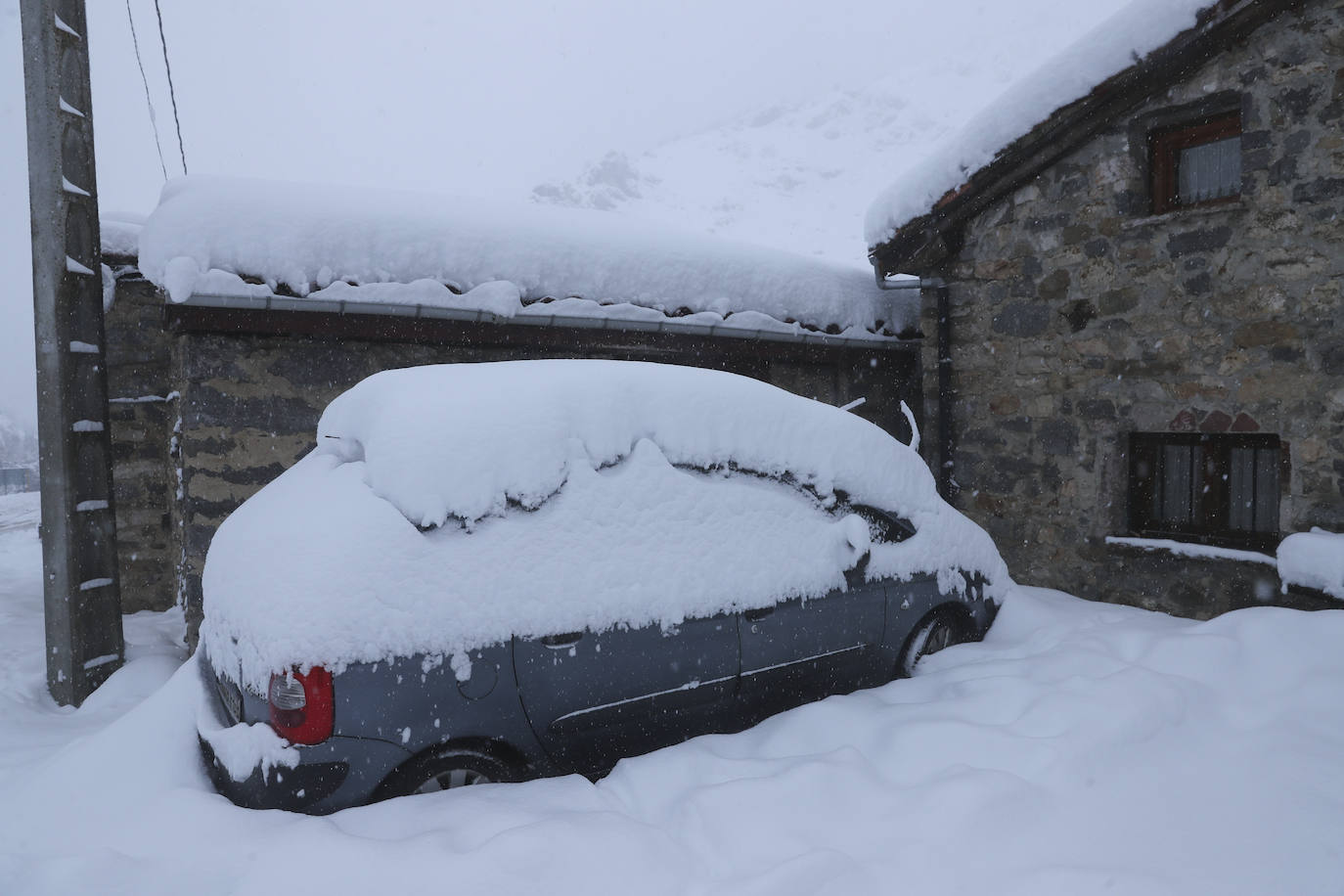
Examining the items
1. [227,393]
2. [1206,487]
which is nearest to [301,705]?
[227,393]

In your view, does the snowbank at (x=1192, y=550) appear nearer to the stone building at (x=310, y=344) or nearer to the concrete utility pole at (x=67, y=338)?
the stone building at (x=310, y=344)

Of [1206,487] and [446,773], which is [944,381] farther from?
[446,773]

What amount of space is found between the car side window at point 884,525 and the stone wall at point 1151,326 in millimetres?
2706

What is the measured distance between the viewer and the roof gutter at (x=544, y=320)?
15.5ft

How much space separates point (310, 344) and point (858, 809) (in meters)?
4.46

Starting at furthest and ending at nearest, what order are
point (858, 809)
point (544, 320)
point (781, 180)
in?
1. point (781, 180)
2. point (544, 320)
3. point (858, 809)

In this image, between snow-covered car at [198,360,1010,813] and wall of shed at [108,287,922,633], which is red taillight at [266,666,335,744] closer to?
snow-covered car at [198,360,1010,813]

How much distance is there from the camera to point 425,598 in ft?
Result: 8.01

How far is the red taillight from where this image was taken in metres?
2.25

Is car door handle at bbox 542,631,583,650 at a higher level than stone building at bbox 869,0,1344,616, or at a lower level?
lower

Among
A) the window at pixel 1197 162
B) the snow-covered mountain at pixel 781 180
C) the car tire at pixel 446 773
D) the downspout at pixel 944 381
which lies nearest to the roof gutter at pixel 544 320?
the downspout at pixel 944 381

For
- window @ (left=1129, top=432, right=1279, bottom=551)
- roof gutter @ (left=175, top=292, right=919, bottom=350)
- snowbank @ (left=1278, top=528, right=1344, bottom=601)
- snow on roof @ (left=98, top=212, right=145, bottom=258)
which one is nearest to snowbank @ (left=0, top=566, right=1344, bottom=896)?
snowbank @ (left=1278, top=528, right=1344, bottom=601)

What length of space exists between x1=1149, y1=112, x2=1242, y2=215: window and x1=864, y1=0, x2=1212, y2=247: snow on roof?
63cm

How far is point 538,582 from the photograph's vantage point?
2.63 metres
